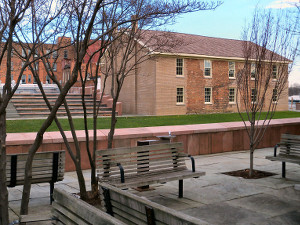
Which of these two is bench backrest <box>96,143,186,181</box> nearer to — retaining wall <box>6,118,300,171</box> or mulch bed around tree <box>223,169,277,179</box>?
mulch bed around tree <box>223,169,277,179</box>

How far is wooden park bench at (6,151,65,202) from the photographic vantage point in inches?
238

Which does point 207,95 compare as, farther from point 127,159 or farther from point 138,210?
point 138,210

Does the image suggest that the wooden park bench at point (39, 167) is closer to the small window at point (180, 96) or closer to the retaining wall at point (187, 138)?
the retaining wall at point (187, 138)

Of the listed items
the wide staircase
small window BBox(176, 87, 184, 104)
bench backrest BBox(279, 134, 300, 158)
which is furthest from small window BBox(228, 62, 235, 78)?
bench backrest BBox(279, 134, 300, 158)

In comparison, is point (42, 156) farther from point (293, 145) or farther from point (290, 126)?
point (290, 126)

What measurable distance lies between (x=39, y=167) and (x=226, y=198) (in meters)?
3.34

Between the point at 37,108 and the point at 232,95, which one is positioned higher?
the point at 232,95

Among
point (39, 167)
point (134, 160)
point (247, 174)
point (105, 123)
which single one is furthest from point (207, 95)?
point (39, 167)

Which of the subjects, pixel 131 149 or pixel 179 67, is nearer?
pixel 131 149

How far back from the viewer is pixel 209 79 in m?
34.2

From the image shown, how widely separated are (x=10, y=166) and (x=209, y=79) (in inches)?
1160

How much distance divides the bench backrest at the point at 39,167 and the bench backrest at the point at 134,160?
74cm

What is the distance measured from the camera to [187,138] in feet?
38.3

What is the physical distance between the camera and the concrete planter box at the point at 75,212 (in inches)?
91.0
